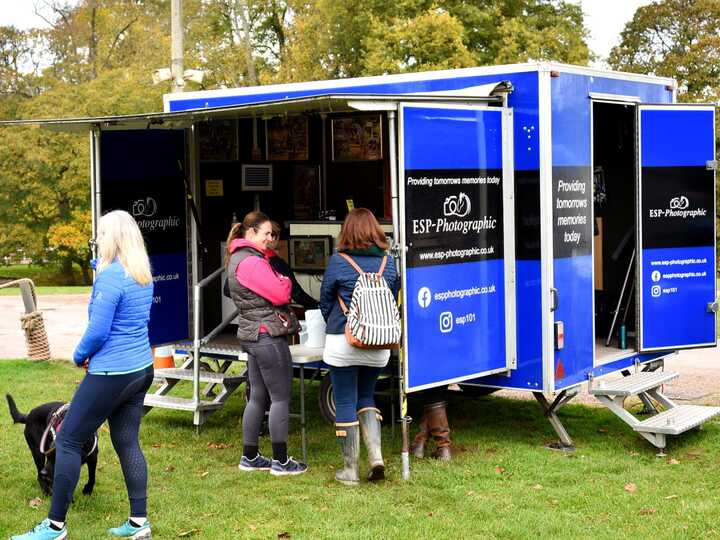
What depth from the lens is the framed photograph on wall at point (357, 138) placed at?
9500 mm

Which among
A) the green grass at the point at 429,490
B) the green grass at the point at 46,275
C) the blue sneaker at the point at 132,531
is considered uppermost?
the blue sneaker at the point at 132,531

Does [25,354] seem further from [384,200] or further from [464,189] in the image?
[464,189]

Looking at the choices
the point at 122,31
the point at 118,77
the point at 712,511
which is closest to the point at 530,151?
the point at 712,511

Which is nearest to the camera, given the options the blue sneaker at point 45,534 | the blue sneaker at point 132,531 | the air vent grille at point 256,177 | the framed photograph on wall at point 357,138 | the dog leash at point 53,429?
the blue sneaker at point 45,534

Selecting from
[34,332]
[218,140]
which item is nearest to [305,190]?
[218,140]

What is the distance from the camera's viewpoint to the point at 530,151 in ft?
24.8

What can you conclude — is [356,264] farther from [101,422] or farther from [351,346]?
[101,422]

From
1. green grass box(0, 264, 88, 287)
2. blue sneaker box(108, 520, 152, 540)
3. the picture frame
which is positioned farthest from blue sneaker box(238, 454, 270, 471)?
green grass box(0, 264, 88, 287)

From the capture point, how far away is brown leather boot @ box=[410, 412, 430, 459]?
7.66 meters

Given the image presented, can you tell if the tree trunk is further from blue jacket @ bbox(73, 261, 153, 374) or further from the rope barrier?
blue jacket @ bbox(73, 261, 153, 374)

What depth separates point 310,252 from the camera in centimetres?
922

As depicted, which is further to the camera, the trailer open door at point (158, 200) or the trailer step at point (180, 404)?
the trailer open door at point (158, 200)

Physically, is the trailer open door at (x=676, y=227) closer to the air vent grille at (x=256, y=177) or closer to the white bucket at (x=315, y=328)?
the white bucket at (x=315, y=328)

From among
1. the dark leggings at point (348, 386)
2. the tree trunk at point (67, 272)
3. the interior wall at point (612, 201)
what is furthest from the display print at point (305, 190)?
the tree trunk at point (67, 272)
